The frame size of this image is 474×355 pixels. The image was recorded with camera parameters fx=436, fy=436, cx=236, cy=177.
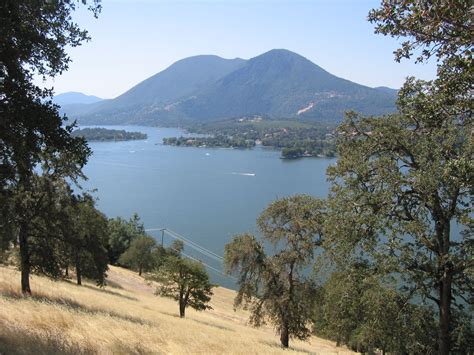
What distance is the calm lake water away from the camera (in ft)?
282

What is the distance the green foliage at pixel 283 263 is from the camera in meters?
21.1

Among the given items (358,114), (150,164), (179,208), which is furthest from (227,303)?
(150,164)

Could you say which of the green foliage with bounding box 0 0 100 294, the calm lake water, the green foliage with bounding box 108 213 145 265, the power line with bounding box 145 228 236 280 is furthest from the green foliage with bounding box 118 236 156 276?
the green foliage with bounding box 0 0 100 294

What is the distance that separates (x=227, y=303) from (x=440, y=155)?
1690 inches

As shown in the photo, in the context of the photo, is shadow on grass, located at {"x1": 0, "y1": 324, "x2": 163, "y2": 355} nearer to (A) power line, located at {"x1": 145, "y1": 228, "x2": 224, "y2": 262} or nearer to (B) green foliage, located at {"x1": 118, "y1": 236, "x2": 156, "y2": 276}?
(B) green foliage, located at {"x1": 118, "y1": 236, "x2": 156, "y2": 276}

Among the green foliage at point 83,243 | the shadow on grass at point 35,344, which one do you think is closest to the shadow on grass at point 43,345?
the shadow on grass at point 35,344

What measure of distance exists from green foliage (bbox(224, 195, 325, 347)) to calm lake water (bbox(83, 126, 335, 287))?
122ft

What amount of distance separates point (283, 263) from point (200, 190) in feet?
332

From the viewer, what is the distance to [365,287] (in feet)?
37.1

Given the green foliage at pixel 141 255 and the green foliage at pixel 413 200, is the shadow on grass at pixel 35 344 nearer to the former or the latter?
the green foliage at pixel 413 200

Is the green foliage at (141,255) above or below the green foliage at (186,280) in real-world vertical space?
below

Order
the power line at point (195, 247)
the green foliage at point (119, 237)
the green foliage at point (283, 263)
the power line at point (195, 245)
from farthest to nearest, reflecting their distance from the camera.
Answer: the power line at point (195, 245), the green foliage at point (119, 237), the power line at point (195, 247), the green foliage at point (283, 263)

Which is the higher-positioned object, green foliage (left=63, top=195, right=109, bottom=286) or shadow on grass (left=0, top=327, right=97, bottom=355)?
shadow on grass (left=0, top=327, right=97, bottom=355)

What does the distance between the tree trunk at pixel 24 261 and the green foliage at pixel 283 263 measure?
9.79 meters
